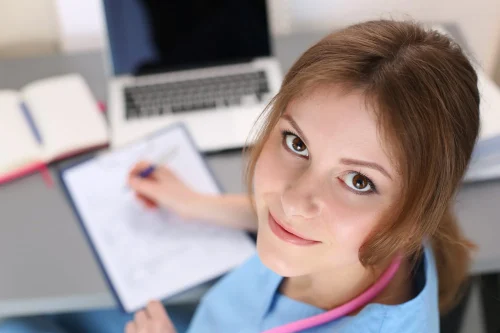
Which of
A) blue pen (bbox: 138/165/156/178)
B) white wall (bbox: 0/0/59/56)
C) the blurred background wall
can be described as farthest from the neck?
white wall (bbox: 0/0/59/56)

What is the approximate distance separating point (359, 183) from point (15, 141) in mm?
651

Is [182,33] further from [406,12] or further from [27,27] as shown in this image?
[406,12]

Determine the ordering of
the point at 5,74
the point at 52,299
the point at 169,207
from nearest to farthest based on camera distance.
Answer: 1. the point at 52,299
2. the point at 169,207
3. the point at 5,74

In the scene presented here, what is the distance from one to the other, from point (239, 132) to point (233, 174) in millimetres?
88

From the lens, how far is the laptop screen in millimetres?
1024

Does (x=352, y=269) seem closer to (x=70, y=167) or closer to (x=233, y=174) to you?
(x=233, y=174)

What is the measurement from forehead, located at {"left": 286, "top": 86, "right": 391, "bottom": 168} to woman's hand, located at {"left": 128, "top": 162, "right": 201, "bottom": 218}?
13.8 inches

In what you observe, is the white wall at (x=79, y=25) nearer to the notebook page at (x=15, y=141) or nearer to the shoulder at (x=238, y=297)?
the notebook page at (x=15, y=141)

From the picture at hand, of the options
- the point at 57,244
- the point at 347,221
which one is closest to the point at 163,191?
the point at 57,244

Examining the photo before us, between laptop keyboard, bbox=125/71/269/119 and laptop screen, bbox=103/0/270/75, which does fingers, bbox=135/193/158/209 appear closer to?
laptop keyboard, bbox=125/71/269/119

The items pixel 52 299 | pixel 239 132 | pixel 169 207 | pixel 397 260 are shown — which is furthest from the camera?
pixel 239 132

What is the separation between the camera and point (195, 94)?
1036 millimetres

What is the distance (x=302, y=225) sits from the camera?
1.84 ft

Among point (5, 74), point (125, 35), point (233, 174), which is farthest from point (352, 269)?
point (5, 74)
